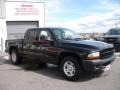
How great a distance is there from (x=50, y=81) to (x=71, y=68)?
823 millimetres

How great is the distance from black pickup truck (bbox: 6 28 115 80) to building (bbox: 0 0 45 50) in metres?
9.37

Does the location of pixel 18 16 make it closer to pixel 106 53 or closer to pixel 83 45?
Answer: pixel 83 45

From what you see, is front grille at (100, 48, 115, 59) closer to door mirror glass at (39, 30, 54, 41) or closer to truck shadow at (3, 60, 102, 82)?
truck shadow at (3, 60, 102, 82)

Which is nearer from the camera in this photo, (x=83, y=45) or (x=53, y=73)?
(x=83, y=45)

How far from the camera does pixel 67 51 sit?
751cm

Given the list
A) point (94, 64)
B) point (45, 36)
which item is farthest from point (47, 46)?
point (94, 64)

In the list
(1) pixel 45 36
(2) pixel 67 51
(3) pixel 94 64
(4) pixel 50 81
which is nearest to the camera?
(3) pixel 94 64

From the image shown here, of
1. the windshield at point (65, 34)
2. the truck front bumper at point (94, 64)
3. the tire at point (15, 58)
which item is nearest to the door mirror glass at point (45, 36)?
the windshield at point (65, 34)

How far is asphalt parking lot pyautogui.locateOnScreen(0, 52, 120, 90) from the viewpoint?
6652mm

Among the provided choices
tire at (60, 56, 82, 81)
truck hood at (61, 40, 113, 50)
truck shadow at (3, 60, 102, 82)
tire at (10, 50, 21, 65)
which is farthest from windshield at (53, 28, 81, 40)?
tire at (10, 50, 21, 65)

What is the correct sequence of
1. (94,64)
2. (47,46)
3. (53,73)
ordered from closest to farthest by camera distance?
(94,64), (47,46), (53,73)

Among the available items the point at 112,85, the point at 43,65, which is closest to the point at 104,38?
the point at 43,65

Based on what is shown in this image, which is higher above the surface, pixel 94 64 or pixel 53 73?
pixel 94 64

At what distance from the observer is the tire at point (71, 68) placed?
7.24 m
